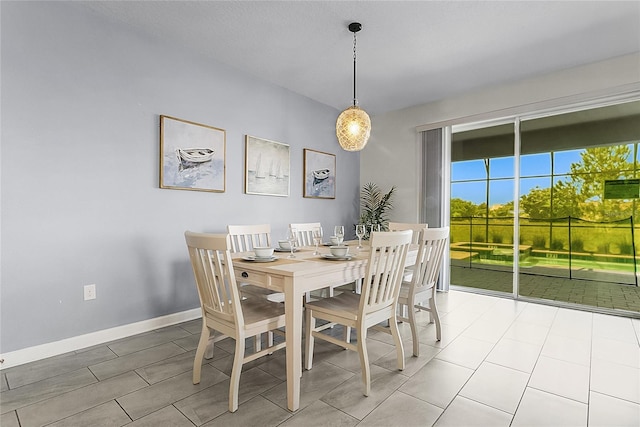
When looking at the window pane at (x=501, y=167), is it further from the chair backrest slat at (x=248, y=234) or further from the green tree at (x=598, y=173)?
the chair backrest slat at (x=248, y=234)

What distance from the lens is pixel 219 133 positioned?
3.32 m

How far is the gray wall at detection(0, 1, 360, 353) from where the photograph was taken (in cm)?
218

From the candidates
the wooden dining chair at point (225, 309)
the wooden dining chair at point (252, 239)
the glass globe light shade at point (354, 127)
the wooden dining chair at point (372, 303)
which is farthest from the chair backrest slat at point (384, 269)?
the glass globe light shade at point (354, 127)

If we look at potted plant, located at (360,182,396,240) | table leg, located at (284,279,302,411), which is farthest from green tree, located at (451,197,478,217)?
table leg, located at (284,279,302,411)

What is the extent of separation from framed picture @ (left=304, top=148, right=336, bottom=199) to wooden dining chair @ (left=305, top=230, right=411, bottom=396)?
246 cm

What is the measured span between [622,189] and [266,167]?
4094 mm

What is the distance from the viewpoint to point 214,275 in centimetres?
172

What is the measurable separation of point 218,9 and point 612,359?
398 cm

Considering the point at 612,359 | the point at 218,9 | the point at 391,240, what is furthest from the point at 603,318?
the point at 218,9

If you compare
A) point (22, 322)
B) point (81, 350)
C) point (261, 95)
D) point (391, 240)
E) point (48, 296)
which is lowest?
point (81, 350)

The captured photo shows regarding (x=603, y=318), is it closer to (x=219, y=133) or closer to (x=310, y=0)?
(x=310, y=0)

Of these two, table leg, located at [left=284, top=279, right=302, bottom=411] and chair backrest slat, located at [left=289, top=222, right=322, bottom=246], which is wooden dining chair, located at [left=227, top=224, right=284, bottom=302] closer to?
chair backrest slat, located at [left=289, top=222, right=322, bottom=246]

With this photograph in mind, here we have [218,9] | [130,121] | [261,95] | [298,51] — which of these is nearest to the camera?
[218,9]

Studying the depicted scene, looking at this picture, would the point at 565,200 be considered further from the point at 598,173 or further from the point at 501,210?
the point at 501,210
